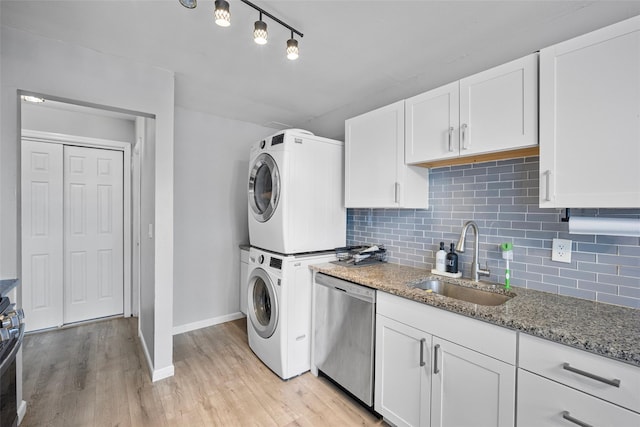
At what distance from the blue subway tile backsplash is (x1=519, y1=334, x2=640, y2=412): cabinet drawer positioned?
0.62 metres

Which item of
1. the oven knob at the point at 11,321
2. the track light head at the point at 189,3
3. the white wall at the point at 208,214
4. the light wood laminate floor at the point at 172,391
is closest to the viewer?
the oven knob at the point at 11,321

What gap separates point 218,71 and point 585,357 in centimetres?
270

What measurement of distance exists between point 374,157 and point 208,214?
206 cm

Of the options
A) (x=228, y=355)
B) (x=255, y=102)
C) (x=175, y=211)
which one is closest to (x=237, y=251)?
(x=175, y=211)

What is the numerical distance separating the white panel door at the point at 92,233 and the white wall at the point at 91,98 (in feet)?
4.52

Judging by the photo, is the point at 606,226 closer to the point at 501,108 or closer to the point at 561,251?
the point at 561,251

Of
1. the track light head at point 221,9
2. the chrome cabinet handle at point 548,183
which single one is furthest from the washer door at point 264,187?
the chrome cabinet handle at point 548,183

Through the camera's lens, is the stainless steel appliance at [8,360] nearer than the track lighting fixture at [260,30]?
Yes

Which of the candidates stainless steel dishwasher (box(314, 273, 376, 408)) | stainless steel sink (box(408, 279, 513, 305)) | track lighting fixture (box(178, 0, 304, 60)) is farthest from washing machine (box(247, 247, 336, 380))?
track lighting fixture (box(178, 0, 304, 60))

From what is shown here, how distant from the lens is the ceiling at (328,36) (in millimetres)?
1453

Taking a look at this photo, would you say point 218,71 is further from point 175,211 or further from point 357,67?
point 175,211

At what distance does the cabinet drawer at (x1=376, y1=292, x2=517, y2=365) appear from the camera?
3.92ft

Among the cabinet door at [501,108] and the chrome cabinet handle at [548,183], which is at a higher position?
the cabinet door at [501,108]

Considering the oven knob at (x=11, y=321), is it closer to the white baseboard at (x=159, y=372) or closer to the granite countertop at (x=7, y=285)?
the granite countertop at (x=7, y=285)
